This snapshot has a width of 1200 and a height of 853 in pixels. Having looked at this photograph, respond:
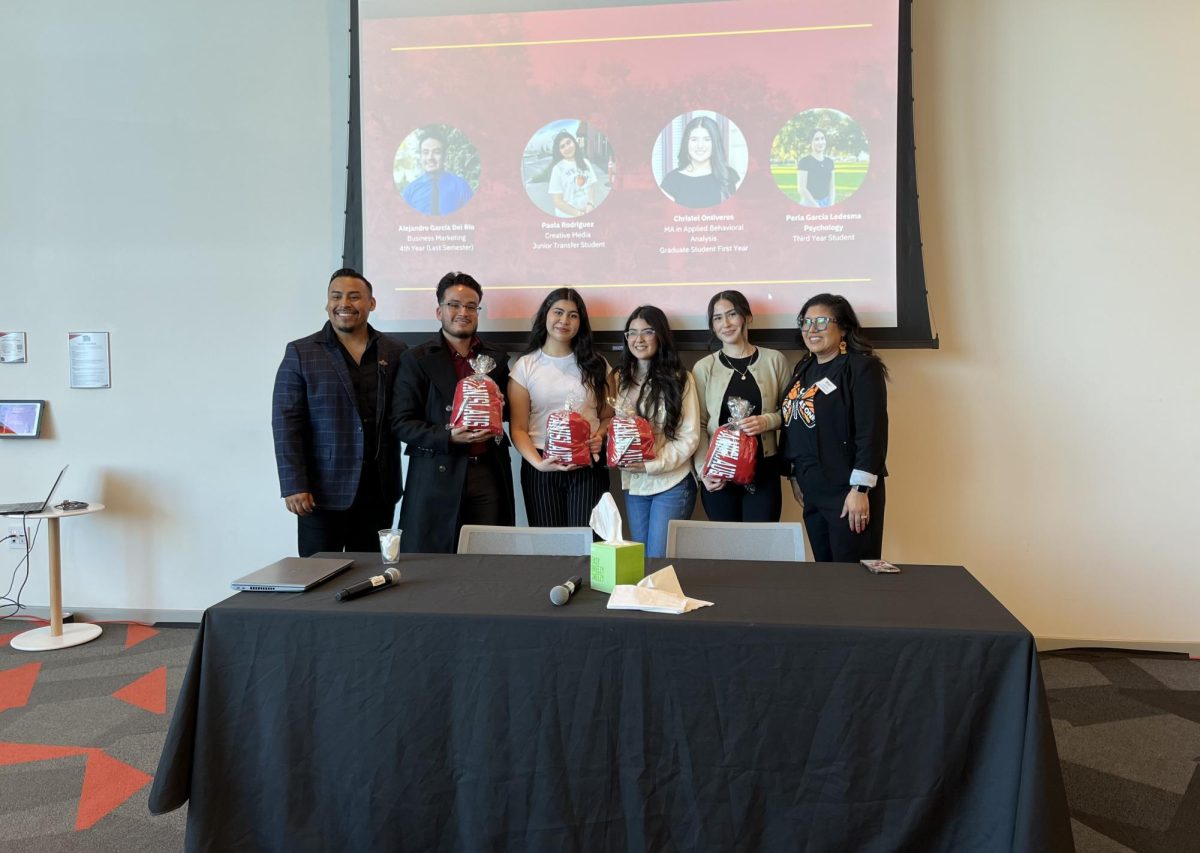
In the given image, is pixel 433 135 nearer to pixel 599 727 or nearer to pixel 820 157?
pixel 820 157

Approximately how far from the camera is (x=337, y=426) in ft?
8.89

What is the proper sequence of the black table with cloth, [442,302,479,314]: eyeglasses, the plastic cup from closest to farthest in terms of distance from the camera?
the black table with cloth
the plastic cup
[442,302,479,314]: eyeglasses

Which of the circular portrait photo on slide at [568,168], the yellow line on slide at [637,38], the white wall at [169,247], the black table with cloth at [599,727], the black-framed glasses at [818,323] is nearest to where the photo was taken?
the black table with cloth at [599,727]

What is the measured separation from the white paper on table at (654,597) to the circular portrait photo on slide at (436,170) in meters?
2.29

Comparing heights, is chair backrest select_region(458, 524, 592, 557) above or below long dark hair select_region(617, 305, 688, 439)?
below

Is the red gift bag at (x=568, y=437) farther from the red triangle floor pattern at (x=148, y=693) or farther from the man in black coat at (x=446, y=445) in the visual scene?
the red triangle floor pattern at (x=148, y=693)

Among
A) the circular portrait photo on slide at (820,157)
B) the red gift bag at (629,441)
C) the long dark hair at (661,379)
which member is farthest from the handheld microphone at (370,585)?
the circular portrait photo on slide at (820,157)

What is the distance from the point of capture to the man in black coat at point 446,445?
2.62 meters

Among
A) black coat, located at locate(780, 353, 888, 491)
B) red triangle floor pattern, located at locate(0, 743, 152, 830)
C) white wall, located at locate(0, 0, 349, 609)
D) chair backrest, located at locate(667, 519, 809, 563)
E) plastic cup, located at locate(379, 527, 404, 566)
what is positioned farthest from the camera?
white wall, located at locate(0, 0, 349, 609)

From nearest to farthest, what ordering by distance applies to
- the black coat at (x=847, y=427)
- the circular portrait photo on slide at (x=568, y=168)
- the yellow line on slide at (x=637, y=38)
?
the black coat at (x=847, y=427)
the yellow line on slide at (x=637, y=38)
the circular portrait photo on slide at (x=568, y=168)

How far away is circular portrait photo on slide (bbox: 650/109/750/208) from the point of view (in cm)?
308

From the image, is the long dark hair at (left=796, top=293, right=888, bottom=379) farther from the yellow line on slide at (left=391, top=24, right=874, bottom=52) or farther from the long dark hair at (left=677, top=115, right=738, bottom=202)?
the yellow line on slide at (left=391, top=24, right=874, bottom=52)

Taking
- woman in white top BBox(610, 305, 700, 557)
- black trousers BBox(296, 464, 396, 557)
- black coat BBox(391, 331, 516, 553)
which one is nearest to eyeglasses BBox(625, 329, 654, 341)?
woman in white top BBox(610, 305, 700, 557)

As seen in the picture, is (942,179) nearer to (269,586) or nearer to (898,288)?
(898,288)
